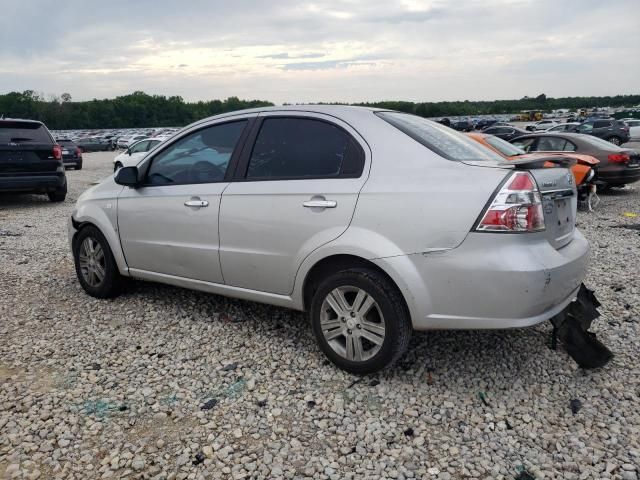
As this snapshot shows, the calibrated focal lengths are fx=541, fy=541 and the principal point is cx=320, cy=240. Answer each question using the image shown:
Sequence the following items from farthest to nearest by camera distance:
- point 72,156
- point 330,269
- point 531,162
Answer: point 72,156 → point 330,269 → point 531,162

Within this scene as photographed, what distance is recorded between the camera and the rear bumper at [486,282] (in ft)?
9.49

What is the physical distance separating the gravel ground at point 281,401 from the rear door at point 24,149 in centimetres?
674

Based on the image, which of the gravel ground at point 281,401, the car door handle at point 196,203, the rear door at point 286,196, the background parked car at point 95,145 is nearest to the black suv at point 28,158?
the gravel ground at point 281,401

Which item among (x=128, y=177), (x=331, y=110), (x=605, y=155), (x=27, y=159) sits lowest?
(x=605, y=155)

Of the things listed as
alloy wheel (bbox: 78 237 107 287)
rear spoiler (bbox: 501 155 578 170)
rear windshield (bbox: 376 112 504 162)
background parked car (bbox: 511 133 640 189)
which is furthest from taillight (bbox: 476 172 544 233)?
background parked car (bbox: 511 133 640 189)

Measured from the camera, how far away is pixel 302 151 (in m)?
3.68

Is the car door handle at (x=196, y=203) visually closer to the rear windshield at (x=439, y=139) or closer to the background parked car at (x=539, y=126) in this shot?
the rear windshield at (x=439, y=139)

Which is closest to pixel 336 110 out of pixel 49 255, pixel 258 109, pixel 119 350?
pixel 258 109

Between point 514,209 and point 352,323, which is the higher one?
point 514,209

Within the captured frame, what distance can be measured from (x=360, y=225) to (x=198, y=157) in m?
1.70

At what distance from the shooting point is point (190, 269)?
4.23 m

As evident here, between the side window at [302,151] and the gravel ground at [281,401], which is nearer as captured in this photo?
the gravel ground at [281,401]

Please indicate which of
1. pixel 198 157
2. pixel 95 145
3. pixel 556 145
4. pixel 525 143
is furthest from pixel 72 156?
pixel 95 145

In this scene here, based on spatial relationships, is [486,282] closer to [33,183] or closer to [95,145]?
[33,183]
